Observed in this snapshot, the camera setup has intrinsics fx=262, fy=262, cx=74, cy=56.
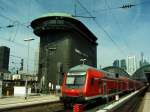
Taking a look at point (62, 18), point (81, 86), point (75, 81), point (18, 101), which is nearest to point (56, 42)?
point (62, 18)

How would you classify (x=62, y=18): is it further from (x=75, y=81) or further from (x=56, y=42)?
(x=75, y=81)

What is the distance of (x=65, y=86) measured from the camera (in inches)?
961

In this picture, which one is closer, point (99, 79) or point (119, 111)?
point (119, 111)

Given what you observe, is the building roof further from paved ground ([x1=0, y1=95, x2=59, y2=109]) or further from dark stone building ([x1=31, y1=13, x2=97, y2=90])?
paved ground ([x1=0, y1=95, x2=59, y2=109])

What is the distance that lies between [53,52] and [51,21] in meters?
13.2

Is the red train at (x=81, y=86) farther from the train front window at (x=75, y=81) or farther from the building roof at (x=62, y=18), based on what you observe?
the building roof at (x=62, y=18)

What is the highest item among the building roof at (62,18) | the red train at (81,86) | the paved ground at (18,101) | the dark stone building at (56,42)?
the building roof at (62,18)

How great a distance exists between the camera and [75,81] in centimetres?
2398

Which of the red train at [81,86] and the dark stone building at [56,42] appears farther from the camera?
the dark stone building at [56,42]

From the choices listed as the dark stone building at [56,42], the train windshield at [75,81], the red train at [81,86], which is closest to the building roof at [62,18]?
the dark stone building at [56,42]

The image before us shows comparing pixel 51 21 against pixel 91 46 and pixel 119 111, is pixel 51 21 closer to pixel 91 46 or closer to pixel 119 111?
pixel 91 46

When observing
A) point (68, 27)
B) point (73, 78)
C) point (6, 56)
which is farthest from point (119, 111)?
point (68, 27)

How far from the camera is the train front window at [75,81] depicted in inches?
924

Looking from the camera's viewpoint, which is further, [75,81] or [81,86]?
[75,81]
